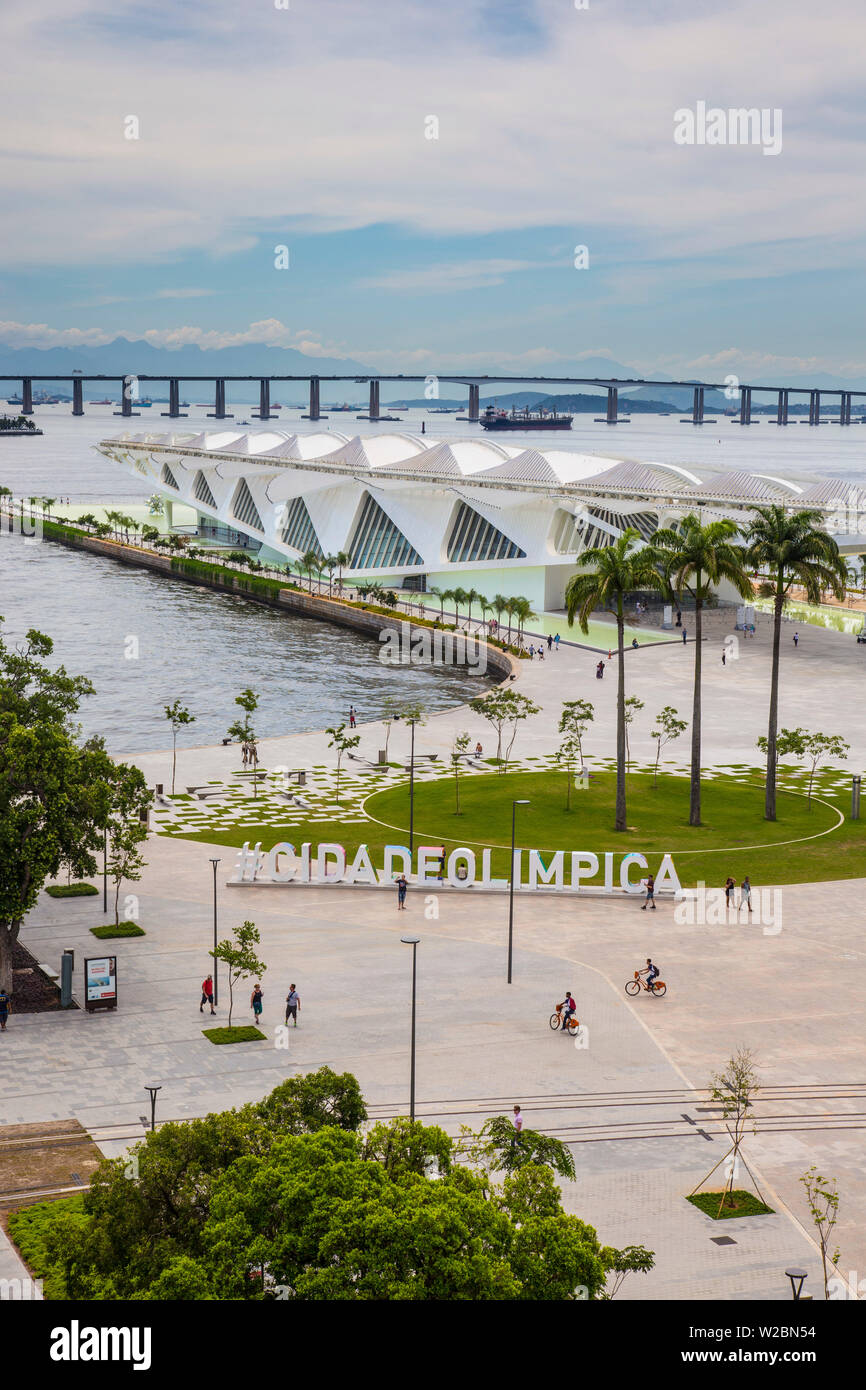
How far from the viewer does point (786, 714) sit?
7012 centimetres

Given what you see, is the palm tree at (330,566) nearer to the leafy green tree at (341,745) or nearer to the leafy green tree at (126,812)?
the leafy green tree at (341,745)

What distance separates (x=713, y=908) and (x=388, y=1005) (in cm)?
1246

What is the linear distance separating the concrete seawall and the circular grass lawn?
2410 cm

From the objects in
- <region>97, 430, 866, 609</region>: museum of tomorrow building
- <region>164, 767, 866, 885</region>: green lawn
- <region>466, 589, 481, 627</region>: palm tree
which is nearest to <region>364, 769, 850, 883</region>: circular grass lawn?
<region>164, 767, 866, 885</region>: green lawn

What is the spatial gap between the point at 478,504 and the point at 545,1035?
79461 millimetres

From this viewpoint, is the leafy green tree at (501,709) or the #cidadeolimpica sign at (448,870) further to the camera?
the leafy green tree at (501,709)

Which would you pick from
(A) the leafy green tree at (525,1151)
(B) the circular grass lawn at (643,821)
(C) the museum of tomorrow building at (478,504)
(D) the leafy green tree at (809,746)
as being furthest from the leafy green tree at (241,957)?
(C) the museum of tomorrow building at (478,504)

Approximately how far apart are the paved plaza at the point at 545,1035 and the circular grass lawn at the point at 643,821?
4.20 meters

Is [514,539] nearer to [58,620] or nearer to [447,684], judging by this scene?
[447,684]

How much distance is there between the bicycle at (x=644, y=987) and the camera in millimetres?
35594

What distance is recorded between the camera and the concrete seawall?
88875 millimetres
